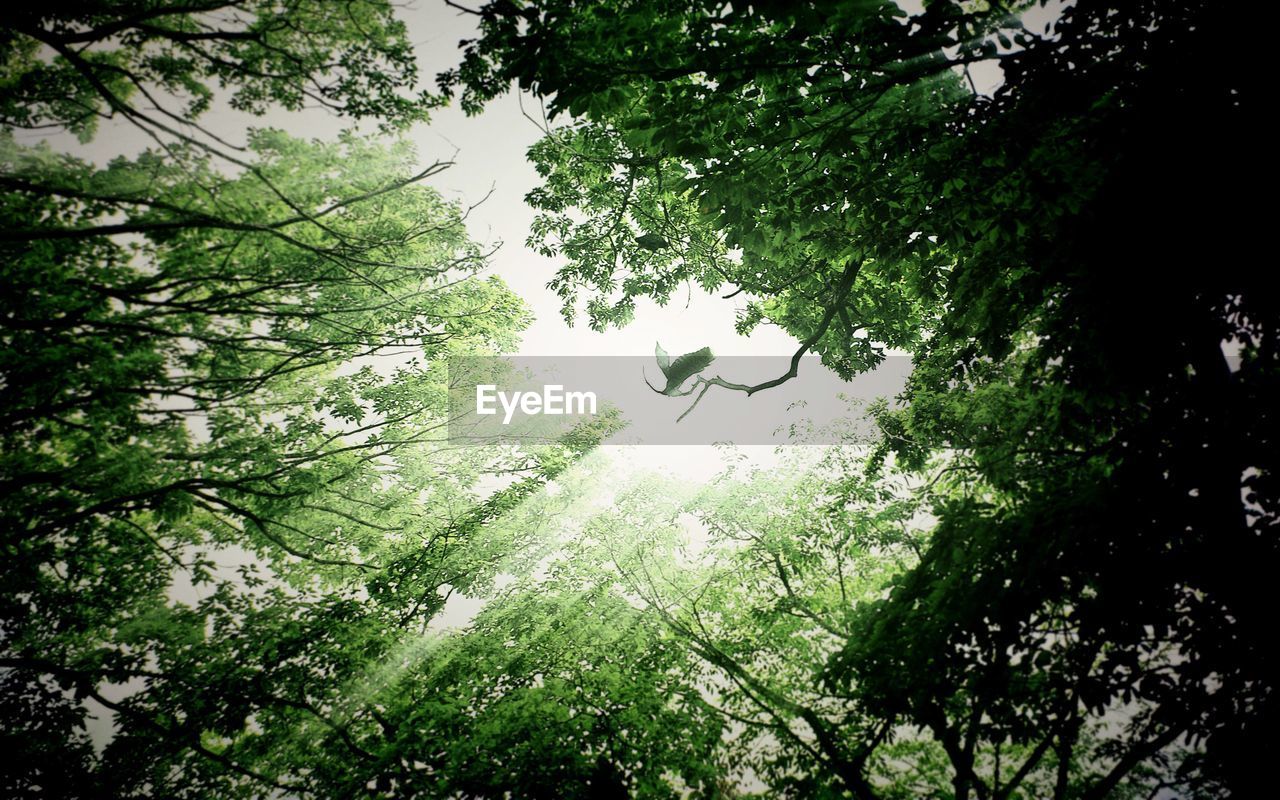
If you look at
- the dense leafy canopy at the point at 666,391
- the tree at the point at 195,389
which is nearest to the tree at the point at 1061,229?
the dense leafy canopy at the point at 666,391

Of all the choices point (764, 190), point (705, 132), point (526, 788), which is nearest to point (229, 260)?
point (705, 132)

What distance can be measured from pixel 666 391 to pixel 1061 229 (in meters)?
3.50

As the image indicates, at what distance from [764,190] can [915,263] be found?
2.07m

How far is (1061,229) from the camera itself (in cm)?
351

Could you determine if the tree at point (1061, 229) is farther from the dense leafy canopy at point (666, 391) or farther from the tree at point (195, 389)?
the tree at point (195, 389)

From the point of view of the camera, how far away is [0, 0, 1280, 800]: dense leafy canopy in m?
3.01

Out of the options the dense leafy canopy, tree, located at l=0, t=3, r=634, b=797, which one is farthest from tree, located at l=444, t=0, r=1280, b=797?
tree, located at l=0, t=3, r=634, b=797

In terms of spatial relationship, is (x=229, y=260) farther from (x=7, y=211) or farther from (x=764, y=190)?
(x=764, y=190)

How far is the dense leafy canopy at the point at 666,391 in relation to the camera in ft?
9.86

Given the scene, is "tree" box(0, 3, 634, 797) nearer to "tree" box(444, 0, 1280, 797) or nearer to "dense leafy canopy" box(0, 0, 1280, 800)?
"dense leafy canopy" box(0, 0, 1280, 800)

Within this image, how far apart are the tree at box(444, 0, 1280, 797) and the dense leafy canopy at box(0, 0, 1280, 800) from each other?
28 mm

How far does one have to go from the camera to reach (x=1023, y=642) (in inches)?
127

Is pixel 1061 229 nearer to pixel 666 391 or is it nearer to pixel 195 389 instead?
pixel 666 391

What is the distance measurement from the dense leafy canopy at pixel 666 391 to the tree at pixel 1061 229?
28 mm
